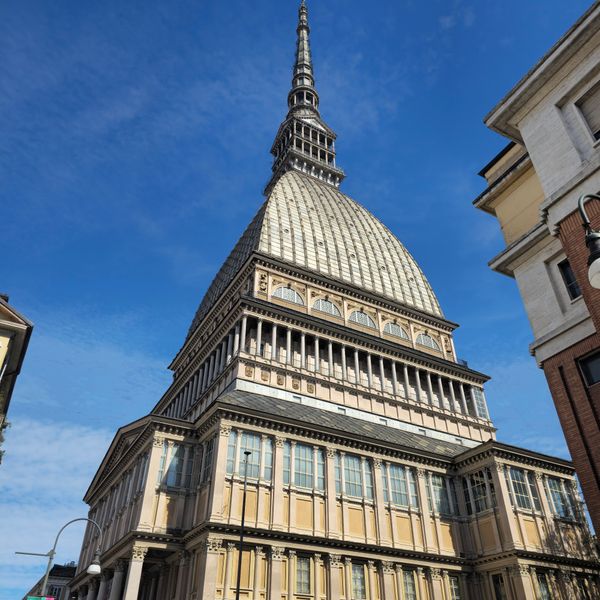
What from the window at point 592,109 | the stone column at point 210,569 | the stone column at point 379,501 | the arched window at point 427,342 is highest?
the arched window at point 427,342

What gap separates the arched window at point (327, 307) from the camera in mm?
65681

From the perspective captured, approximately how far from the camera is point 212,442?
131ft

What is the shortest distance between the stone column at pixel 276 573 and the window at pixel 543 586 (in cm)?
2017

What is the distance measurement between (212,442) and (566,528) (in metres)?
30.8

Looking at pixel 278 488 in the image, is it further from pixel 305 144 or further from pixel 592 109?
pixel 305 144

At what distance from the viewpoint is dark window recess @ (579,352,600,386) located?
20.7 metres

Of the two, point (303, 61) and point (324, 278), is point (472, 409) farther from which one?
point (303, 61)

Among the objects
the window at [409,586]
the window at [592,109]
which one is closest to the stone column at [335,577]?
the window at [409,586]

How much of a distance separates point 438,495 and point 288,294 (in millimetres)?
28515

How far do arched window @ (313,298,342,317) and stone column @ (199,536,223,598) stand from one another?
34.7 metres

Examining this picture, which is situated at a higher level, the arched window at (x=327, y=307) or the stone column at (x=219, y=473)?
the arched window at (x=327, y=307)

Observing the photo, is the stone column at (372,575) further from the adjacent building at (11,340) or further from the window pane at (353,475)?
the adjacent building at (11,340)

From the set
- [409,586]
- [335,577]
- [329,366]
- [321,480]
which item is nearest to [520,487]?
[409,586]

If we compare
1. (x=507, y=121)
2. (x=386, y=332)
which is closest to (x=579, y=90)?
(x=507, y=121)
